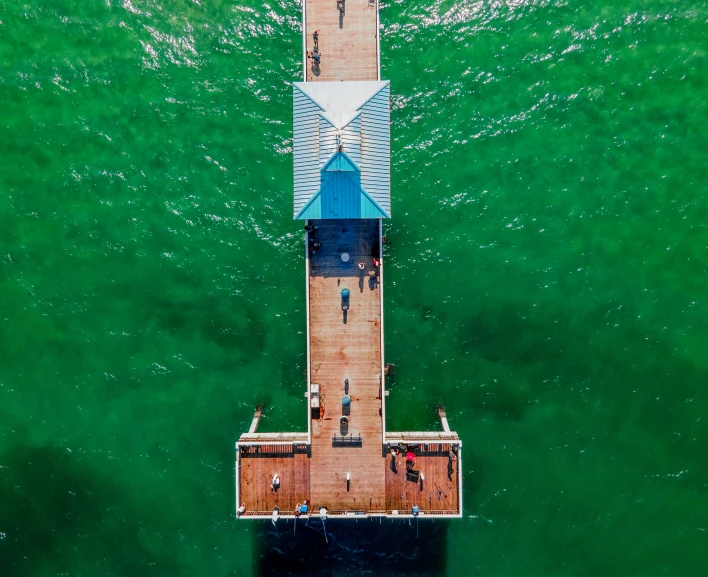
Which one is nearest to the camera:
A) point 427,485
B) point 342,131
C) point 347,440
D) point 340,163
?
point 340,163

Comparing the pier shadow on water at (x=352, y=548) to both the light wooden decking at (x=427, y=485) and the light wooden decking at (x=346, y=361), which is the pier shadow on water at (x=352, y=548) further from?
the light wooden decking at (x=346, y=361)

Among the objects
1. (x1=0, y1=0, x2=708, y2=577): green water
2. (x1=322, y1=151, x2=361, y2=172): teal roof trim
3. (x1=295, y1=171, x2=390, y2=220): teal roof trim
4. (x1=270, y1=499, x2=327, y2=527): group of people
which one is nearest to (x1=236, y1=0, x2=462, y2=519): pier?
(x1=270, y1=499, x2=327, y2=527): group of people

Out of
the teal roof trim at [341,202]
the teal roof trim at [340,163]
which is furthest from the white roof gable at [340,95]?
the teal roof trim at [341,202]

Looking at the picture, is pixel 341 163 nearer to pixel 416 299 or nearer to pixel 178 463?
pixel 416 299

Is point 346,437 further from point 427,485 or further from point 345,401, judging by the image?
point 427,485

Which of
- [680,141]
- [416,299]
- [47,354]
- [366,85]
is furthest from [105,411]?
[680,141]

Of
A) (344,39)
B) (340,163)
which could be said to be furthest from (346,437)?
(344,39)
